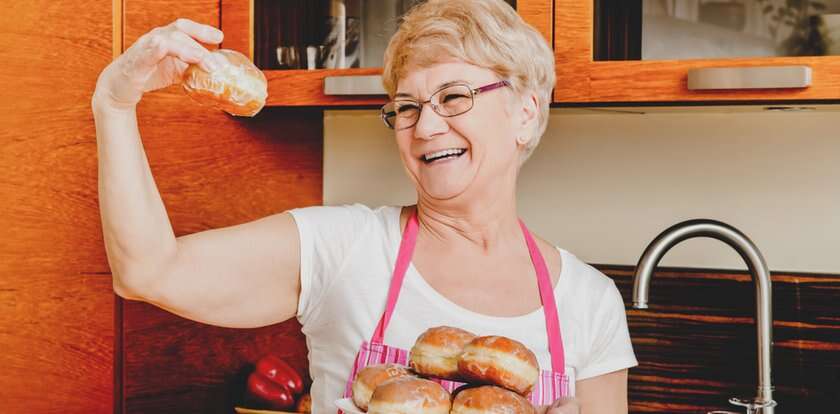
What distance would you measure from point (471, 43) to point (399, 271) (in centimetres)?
38

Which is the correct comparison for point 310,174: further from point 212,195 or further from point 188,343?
point 188,343

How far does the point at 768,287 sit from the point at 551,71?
61cm

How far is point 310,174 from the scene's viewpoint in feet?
7.55

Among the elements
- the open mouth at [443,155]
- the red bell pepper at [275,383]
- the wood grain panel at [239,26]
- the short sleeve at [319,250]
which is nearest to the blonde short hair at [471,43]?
the open mouth at [443,155]

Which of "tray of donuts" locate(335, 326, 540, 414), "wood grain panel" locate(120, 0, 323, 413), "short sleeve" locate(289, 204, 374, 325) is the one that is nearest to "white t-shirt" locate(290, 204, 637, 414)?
"short sleeve" locate(289, 204, 374, 325)

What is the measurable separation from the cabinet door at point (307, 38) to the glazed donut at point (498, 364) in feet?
2.99

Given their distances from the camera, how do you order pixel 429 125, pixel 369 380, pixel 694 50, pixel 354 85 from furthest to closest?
pixel 354 85, pixel 694 50, pixel 429 125, pixel 369 380

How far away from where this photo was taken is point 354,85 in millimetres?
1880

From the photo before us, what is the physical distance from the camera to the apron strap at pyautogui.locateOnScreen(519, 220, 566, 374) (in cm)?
156

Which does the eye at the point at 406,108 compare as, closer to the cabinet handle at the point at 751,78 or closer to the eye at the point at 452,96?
the eye at the point at 452,96

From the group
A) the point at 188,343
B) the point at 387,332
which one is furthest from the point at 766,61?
the point at 188,343

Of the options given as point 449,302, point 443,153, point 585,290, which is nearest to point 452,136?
point 443,153

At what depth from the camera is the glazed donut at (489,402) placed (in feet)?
3.30

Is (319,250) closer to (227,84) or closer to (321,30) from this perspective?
(227,84)
